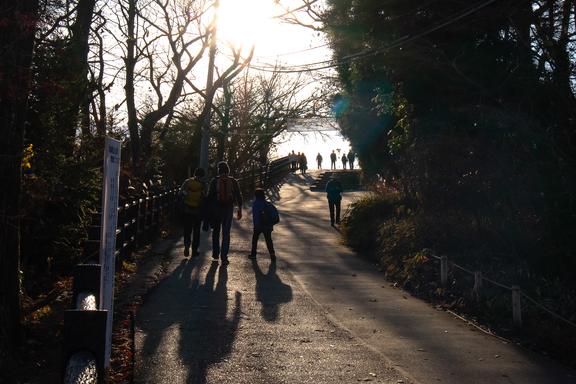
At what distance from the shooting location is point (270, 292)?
1103 centimetres

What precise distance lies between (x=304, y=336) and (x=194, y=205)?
21.3 ft

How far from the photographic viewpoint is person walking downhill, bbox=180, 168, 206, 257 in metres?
14.2

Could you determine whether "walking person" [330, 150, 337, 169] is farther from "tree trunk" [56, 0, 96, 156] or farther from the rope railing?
the rope railing

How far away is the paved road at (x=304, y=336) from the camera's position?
6773mm

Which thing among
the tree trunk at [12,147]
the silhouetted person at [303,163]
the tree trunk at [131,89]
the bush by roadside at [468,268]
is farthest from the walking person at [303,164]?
the tree trunk at [12,147]

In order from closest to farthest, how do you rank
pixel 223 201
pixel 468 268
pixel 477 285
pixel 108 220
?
pixel 108 220, pixel 477 285, pixel 468 268, pixel 223 201

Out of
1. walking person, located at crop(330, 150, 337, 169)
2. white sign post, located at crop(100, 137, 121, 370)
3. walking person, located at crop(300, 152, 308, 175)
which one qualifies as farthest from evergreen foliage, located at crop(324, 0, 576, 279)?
walking person, located at crop(330, 150, 337, 169)

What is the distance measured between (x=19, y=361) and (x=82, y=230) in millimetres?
4945

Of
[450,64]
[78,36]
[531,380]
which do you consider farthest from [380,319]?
[78,36]

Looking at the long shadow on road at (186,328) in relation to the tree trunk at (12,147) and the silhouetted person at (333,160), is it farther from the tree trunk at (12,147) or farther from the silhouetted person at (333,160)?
the silhouetted person at (333,160)

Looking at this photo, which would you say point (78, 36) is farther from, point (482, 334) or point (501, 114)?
point (482, 334)

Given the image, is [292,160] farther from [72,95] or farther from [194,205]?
[72,95]

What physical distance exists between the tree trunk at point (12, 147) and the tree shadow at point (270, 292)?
10.3ft

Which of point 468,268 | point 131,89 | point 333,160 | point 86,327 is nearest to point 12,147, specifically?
point 86,327
